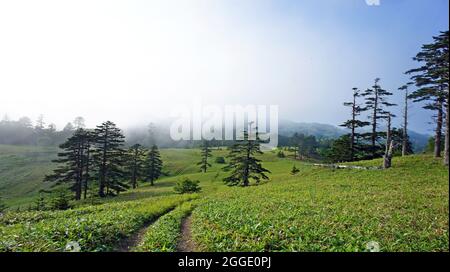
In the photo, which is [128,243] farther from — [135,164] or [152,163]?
[152,163]

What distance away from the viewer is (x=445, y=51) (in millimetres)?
4398

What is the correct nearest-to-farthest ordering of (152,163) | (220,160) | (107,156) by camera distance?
(107,156)
(152,163)
(220,160)

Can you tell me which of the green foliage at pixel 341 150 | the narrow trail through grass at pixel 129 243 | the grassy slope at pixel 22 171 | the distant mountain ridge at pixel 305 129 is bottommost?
the grassy slope at pixel 22 171

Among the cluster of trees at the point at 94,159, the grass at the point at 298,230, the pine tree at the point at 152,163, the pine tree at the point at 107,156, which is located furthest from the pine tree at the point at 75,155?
the grass at the point at 298,230

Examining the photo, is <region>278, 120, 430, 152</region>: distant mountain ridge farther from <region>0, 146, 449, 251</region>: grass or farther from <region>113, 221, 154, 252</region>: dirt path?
<region>113, 221, 154, 252</region>: dirt path

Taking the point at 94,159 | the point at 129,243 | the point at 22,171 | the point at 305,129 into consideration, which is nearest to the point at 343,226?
the point at 129,243

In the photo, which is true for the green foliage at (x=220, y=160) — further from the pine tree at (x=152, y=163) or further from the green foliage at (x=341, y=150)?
the green foliage at (x=341, y=150)

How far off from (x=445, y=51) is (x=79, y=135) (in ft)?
116

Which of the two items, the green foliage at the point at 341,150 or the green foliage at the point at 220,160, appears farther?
the green foliage at the point at 220,160

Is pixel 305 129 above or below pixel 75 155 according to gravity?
above

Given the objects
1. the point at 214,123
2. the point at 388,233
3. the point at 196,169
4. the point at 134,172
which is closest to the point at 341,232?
the point at 388,233

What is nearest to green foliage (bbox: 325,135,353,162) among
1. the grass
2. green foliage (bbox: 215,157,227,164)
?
the grass
